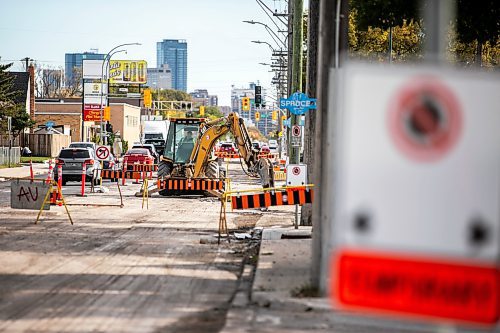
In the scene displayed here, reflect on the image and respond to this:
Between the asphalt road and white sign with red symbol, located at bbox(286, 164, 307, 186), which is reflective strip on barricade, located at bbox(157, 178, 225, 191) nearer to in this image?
the asphalt road

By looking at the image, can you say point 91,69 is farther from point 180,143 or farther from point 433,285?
point 433,285

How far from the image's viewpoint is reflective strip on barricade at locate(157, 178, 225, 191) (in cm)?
3382

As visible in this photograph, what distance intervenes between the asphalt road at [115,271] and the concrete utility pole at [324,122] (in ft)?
4.38

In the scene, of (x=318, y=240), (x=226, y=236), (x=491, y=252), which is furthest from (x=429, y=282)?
(x=226, y=236)

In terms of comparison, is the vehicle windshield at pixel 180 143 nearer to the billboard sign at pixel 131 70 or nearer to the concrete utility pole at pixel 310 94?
the concrete utility pole at pixel 310 94

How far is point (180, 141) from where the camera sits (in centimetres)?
3841

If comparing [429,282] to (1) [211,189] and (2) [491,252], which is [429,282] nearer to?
(2) [491,252]

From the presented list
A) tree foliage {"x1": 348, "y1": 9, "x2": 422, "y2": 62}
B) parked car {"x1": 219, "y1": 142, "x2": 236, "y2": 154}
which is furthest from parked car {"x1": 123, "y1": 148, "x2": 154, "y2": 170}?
parked car {"x1": 219, "y1": 142, "x2": 236, "y2": 154}

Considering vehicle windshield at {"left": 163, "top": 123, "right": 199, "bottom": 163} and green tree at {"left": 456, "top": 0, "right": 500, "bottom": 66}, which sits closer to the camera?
green tree at {"left": 456, "top": 0, "right": 500, "bottom": 66}

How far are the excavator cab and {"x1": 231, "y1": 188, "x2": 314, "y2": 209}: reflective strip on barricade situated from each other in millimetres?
17055

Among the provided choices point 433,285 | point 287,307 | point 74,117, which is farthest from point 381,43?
point 74,117

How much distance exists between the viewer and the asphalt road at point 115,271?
470 inches

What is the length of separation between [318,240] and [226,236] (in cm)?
898

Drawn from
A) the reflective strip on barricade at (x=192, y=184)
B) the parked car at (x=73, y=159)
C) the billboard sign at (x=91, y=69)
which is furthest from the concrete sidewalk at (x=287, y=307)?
the billboard sign at (x=91, y=69)
